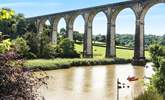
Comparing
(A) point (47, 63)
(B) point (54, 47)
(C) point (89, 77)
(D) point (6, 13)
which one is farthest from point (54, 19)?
(D) point (6, 13)

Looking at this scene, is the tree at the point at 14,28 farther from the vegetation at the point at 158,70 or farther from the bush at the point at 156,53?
the vegetation at the point at 158,70

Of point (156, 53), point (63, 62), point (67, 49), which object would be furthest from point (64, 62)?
point (156, 53)

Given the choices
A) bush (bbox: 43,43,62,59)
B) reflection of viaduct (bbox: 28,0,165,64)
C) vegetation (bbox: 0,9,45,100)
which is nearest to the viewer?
vegetation (bbox: 0,9,45,100)

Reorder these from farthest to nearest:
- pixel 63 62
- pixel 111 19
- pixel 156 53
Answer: pixel 111 19, pixel 63 62, pixel 156 53

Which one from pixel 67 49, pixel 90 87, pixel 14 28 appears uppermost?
pixel 14 28

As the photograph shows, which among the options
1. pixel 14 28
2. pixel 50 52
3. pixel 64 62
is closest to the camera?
pixel 64 62

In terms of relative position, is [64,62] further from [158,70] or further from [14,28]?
[14,28]

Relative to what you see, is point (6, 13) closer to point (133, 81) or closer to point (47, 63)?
point (133, 81)

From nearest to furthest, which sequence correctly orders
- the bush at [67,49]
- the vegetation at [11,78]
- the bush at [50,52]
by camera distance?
the vegetation at [11,78] < the bush at [50,52] < the bush at [67,49]

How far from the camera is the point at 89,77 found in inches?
1324

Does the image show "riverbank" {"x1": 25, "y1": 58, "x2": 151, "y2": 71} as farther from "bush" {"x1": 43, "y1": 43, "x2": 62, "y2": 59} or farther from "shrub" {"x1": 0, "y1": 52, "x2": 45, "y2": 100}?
"shrub" {"x1": 0, "y1": 52, "x2": 45, "y2": 100}

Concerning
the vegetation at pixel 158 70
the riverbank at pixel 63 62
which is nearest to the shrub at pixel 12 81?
the vegetation at pixel 158 70

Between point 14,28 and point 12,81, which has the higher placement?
point 14,28

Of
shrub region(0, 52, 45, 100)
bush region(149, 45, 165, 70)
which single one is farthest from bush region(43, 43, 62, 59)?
shrub region(0, 52, 45, 100)
